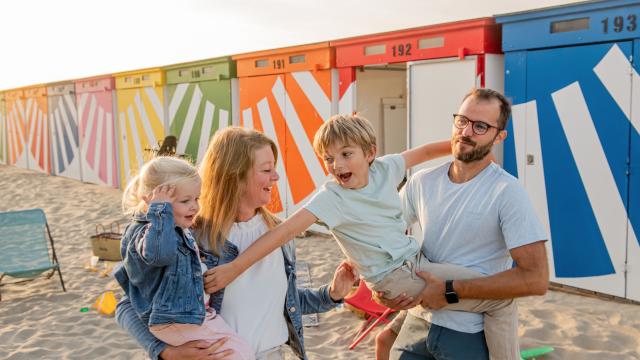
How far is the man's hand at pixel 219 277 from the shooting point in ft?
5.70

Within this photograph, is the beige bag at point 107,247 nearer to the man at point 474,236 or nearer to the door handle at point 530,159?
the door handle at point 530,159

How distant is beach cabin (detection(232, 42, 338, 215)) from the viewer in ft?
24.7

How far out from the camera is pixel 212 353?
1.71 m

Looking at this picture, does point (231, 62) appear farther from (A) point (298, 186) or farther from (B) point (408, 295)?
(B) point (408, 295)

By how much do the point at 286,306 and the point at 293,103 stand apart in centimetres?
626

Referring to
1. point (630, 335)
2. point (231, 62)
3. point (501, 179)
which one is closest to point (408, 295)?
point (501, 179)

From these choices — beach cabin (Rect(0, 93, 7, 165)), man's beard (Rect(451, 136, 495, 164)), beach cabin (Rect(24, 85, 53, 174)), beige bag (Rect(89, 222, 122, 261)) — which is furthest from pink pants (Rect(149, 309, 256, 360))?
beach cabin (Rect(0, 93, 7, 165))

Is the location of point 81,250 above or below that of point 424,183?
below

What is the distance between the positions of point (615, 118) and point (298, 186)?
167 inches

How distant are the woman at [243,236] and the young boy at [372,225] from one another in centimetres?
20

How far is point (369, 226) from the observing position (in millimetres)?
2121

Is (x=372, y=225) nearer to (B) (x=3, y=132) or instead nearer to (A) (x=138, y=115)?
(A) (x=138, y=115)

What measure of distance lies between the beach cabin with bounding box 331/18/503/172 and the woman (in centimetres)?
426

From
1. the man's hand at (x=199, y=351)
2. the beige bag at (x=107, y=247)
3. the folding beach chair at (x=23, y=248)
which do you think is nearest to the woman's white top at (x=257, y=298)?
the man's hand at (x=199, y=351)
